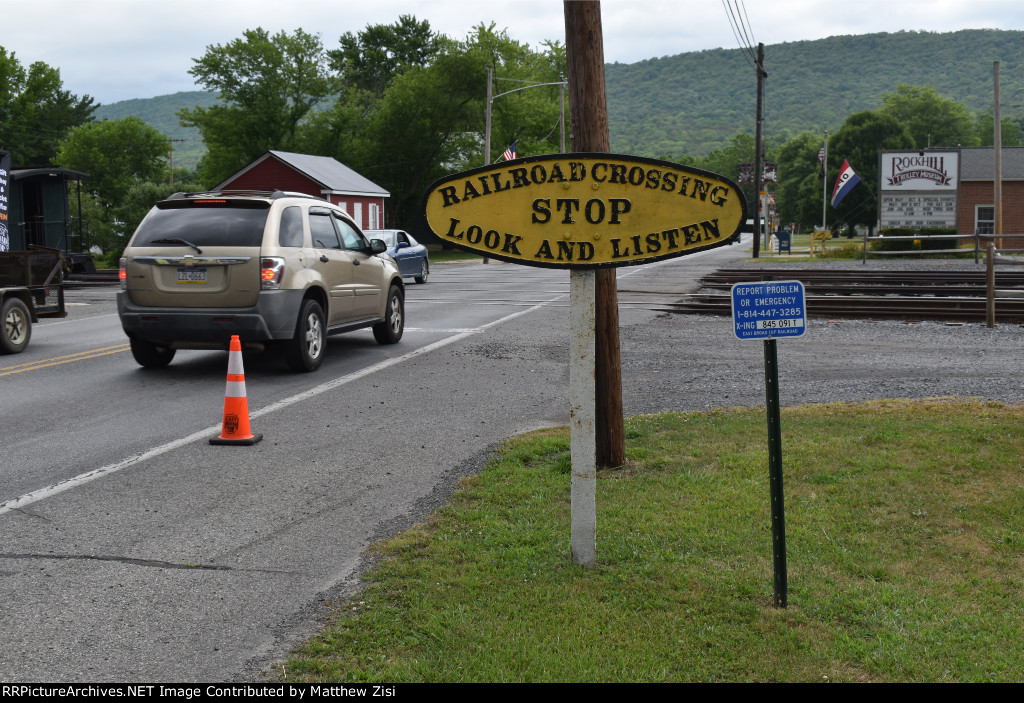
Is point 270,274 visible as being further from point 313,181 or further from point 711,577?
point 313,181

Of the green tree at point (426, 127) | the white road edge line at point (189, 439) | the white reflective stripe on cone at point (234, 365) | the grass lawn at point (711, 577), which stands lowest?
the grass lawn at point (711, 577)

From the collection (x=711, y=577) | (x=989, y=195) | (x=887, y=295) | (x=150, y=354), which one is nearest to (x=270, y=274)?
(x=150, y=354)

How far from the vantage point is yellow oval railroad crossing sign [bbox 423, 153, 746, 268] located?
16.6 feet

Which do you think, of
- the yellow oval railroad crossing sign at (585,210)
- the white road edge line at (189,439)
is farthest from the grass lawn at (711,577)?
the white road edge line at (189,439)

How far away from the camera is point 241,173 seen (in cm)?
5625

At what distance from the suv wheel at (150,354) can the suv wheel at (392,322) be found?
2999 millimetres

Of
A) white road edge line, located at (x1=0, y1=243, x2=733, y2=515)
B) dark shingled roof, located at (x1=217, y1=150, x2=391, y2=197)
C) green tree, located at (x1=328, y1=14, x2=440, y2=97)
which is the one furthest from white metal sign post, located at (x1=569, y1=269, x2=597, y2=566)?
green tree, located at (x1=328, y1=14, x2=440, y2=97)

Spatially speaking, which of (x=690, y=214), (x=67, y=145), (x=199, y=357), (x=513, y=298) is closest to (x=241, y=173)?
(x=513, y=298)

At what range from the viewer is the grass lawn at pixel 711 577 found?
3.87 meters

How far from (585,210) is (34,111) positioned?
105m

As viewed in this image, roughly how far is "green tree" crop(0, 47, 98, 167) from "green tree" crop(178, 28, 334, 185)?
15.3 metres

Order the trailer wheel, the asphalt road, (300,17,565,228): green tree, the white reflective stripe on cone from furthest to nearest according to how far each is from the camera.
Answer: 1. (300,17,565,228): green tree
2. the trailer wheel
3. the white reflective stripe on cone
4. the asphalt road

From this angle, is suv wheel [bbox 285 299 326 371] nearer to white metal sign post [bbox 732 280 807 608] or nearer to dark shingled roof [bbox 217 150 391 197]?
white metal sign post [bbox 732 280 807 608]

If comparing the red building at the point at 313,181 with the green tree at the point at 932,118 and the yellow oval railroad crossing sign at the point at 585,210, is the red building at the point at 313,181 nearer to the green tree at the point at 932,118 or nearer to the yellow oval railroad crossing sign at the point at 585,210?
the yellow oval railroad crossing sign at the point at 585,210
